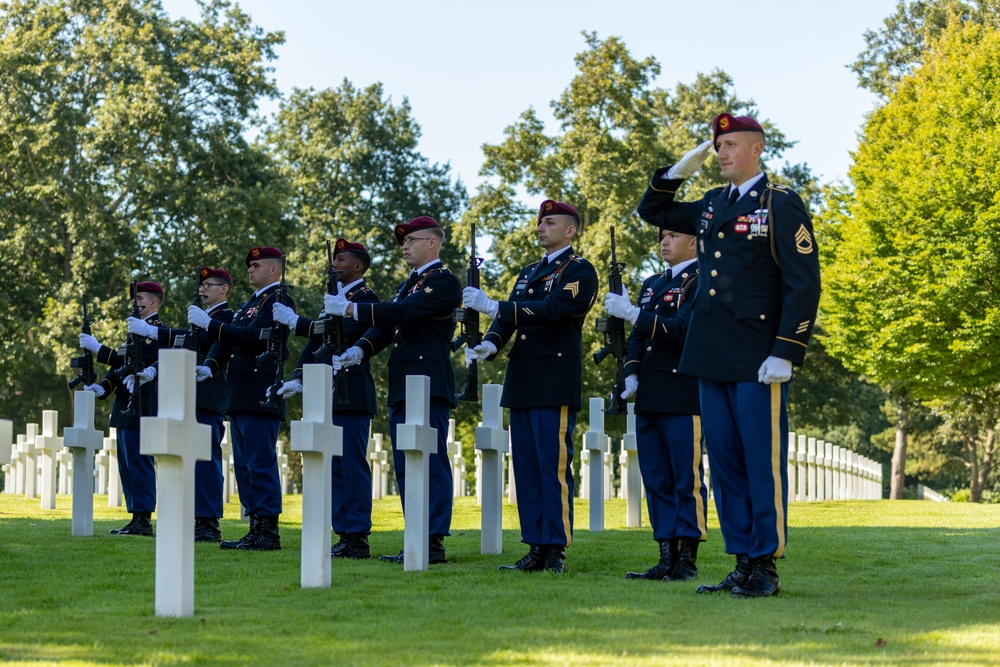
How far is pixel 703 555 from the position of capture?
30.7ft

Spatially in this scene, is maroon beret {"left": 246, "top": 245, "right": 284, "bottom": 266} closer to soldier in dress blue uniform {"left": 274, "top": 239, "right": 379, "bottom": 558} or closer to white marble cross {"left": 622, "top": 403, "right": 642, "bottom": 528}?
soldier in dress blue uniform {"left": 274, "top": 239, "right": 379, "bottom": 558}

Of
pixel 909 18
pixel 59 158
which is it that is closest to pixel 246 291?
pixel 59 158

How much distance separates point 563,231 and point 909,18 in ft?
120

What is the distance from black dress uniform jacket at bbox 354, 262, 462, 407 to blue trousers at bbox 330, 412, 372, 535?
23.1 inches

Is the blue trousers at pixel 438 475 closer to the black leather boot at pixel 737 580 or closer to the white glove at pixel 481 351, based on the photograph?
the white glove at pixel 481 351

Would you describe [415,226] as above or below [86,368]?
above

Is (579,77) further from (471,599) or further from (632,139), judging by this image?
(471,599)

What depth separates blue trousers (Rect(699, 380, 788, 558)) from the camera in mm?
6906

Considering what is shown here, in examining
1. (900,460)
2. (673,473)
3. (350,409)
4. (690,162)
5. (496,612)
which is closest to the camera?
(496,612)

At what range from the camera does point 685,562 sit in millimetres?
8016

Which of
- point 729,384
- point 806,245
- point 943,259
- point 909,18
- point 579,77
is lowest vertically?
point 729,384

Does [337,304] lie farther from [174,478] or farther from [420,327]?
[174,478]

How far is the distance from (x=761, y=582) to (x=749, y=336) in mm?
1208

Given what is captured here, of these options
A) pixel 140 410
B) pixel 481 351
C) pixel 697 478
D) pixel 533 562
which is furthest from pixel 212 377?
pixel 697 478
